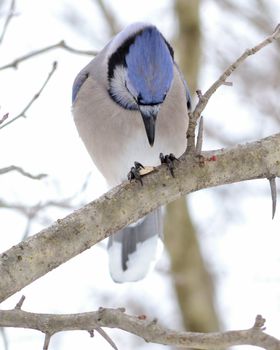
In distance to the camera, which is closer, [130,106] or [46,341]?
[46,341]

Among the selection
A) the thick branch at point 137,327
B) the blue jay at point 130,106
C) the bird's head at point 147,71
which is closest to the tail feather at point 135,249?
the blue jay at point 130,106

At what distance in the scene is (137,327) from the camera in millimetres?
1782

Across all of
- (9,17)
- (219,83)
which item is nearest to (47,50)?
(9,17)

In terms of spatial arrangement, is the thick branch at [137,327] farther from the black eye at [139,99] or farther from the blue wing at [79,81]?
the blue wing at [79,81]

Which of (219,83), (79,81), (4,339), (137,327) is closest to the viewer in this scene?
(137,327)

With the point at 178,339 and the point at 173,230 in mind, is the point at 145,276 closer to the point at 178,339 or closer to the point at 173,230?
the point at 173,230

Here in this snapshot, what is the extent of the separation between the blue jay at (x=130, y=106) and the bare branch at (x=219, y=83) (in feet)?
2.09

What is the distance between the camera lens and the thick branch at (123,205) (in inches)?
74.1

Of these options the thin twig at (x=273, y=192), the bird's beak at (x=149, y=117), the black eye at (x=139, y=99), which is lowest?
the thin twig at (x=273, y=192)

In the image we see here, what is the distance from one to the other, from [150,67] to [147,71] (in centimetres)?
2

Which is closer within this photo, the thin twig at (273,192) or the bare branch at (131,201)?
the bare branch at (131,201)

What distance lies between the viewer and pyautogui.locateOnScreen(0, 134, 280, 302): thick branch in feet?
6.17

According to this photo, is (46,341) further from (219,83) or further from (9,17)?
(9,17)

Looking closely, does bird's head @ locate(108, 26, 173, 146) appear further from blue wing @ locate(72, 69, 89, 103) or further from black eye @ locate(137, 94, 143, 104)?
blue wing @ locate(72, 69, 89, 103)
